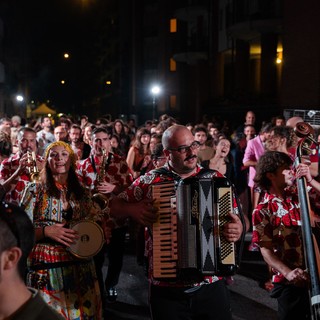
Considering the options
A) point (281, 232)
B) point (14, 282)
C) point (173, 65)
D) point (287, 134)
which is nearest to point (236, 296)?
point (287, 134)

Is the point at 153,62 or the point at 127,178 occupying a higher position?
the point at 153,62

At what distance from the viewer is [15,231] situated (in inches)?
85.7

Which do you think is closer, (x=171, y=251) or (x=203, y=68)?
(x=171, y=251)

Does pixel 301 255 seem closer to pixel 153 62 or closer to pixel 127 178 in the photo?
pixel 127 178

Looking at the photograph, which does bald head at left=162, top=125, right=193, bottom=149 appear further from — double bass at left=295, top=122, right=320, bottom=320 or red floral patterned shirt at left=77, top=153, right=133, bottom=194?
red floral patterned shirt at left=77, top=153, right=133, bottom=194

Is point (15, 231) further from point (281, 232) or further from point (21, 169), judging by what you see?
point (21, 169)

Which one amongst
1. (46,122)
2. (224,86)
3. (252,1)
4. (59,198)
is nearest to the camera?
(59,198)

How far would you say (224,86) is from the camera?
3609 cm

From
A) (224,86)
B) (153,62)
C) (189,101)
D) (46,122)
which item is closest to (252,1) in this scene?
(224,86)

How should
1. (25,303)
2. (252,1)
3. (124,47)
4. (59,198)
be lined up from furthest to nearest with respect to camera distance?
1. (124,47)
2. (252,1)
3. (59,198)
4. (25,303)

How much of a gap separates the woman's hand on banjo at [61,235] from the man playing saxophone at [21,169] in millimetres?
685

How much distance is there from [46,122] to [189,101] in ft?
90.4

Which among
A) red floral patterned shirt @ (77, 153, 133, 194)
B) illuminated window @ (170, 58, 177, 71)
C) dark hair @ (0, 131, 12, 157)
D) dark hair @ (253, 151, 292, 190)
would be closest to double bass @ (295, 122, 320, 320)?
dark hair @ (253, 151, 292, 190)

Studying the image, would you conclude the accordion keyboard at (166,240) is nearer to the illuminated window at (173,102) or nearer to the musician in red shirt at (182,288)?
the musician in red shirt at (182,288)
